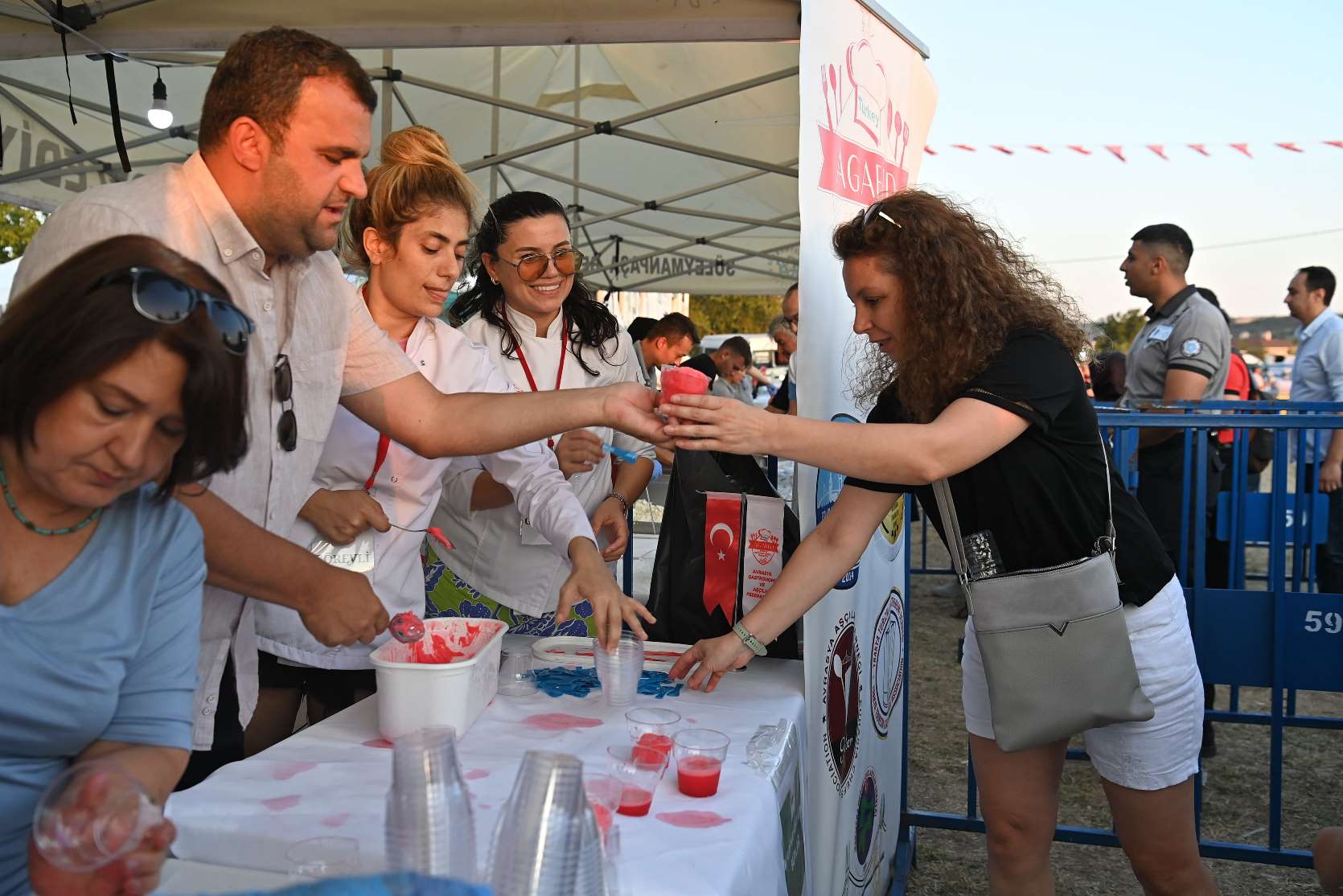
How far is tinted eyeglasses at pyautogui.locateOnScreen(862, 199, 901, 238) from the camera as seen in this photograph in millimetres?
2262

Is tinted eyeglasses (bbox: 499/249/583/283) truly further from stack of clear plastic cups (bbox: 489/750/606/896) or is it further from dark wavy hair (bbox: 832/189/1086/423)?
stack of clear plastic cups (bbox: 489/750/606/896)

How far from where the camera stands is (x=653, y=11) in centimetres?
354

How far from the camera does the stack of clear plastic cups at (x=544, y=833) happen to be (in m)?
1.09

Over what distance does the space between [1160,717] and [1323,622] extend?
1.61 m

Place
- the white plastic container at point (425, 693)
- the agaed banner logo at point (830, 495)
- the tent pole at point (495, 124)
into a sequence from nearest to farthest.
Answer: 1. the white plastic container at point (425, 693)
2. the agaed banner logo at point (830, 495)
3. the tent pole at point (495, 124)

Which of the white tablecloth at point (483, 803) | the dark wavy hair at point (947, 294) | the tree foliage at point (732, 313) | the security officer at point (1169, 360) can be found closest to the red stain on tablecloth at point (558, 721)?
the white tablecloth at point (483, 803)

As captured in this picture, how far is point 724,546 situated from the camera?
2.61 m

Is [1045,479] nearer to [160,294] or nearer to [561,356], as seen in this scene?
[561,356]

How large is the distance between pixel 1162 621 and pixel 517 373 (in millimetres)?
1865

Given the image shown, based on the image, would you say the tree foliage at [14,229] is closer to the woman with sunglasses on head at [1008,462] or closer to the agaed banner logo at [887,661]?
the agaed banner logo at [887,661]

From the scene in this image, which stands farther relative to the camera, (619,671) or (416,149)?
(416,149)

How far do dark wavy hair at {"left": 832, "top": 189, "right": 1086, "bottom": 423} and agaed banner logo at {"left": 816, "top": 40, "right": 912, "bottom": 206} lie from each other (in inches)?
13.1

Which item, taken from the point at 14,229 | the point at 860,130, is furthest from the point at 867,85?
the point at 14,229

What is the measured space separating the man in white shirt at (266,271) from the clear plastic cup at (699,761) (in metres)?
0.62
